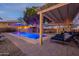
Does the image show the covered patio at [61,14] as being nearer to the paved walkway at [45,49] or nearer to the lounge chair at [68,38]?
the lounge chair at [68,38]

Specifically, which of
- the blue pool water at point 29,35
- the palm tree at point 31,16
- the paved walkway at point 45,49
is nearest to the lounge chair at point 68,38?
the paved walkway at point 45,49

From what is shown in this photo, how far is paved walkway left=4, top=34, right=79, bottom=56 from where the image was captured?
23.3ft

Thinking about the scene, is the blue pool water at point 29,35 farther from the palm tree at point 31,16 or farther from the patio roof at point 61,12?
the patio roof at point 61,12

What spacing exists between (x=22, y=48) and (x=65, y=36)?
3.06 ft

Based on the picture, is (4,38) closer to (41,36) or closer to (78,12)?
(41,36)

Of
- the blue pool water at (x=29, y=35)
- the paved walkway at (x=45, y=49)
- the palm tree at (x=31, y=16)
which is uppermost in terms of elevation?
the palm tree at (x=31, y=16)

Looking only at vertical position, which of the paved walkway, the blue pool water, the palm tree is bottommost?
the paved walkway

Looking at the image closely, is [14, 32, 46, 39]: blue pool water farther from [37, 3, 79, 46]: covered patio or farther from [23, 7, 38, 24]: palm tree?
[23, 7, 38, 24]: palm tree

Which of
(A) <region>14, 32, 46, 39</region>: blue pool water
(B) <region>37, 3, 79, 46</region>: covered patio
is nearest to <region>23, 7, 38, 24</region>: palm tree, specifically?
(B) <region>37, 3, 79, 46</region>: covered patio

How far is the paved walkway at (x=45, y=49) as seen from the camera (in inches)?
280

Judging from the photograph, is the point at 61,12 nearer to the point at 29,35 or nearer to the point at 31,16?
the point at 31,16

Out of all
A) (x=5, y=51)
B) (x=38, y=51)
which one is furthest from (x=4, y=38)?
(x=38, y=51)

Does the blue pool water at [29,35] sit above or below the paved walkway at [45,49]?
above

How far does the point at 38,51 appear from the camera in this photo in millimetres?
7148
